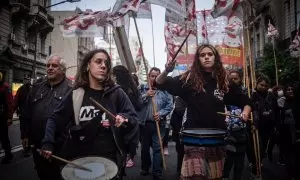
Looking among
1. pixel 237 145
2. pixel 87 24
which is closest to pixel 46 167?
pixel 237 145

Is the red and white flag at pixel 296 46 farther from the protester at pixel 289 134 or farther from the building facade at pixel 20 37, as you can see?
the building facade at pixel 20 37

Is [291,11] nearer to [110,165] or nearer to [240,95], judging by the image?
[240,95]

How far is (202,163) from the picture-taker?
352 centimetres

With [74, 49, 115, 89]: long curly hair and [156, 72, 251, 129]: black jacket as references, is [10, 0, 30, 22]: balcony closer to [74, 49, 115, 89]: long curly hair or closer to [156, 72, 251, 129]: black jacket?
[74, 49, 115, 89]: long curly hair

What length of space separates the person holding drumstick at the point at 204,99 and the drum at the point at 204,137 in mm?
72

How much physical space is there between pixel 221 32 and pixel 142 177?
22.2 feet

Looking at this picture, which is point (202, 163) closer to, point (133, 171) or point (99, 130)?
point (99, 130)

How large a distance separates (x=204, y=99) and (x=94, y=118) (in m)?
1.16

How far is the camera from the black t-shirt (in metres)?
3.24

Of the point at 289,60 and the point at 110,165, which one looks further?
the point at 289,60

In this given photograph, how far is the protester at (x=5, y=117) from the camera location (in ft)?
27.4

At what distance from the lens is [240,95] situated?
4047 millimetres

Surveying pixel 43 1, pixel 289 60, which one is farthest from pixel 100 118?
pixel 43 1

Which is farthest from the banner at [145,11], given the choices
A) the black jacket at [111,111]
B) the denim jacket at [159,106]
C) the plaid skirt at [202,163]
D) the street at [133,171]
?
the plaid skirt at [202,163]
